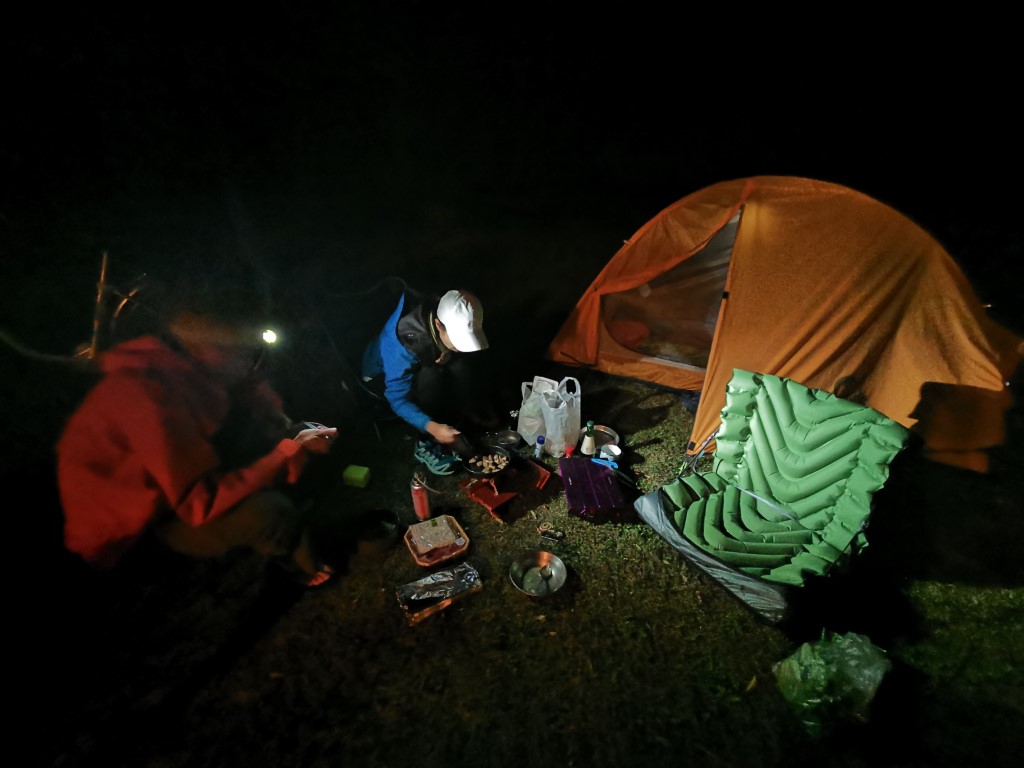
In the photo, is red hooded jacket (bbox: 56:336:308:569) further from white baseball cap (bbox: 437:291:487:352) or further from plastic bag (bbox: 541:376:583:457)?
plastic bag (bbox: 541:376:583:457)

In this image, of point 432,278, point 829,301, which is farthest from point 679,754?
point 432,278

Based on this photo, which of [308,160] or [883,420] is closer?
[883,420]

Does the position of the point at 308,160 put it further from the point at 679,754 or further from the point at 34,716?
the point at 679,754

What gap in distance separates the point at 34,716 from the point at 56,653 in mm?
295

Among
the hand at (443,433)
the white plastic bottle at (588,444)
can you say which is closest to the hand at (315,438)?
the hand at (443,433)

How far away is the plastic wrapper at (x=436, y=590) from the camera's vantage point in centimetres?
253

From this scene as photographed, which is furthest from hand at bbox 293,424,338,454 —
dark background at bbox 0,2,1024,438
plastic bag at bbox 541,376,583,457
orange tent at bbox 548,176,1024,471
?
orange tent at bbox 548,176,1024,471

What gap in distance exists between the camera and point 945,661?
2311mm

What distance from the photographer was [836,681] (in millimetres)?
2049

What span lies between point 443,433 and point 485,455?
0.45 meters

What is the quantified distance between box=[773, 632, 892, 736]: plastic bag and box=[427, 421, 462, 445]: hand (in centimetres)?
239

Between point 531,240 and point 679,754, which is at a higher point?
point 531,240

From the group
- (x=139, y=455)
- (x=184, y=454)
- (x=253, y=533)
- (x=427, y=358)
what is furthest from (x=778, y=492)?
(x=139, y=455)

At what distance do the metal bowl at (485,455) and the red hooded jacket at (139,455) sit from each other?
1.48 meters
